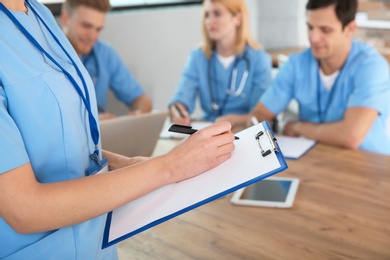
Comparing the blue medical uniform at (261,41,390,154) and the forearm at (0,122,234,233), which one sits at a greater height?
the forearm at (0,122,234,233)

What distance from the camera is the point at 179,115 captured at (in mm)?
2516

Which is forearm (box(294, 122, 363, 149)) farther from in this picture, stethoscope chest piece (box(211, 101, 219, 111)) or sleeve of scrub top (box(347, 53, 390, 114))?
stethoscope chest piece (box(211, 101, 219, 111))

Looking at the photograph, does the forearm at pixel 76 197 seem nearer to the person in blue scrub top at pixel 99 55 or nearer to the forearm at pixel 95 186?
the forearm at pixel 95 186

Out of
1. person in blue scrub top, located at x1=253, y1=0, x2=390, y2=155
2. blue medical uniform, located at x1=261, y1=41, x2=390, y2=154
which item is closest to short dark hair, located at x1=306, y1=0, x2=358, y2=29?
person in blue scrub top, located at x1=253, y1=0, x2=390, y2=155

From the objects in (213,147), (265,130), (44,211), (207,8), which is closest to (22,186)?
(44,211)

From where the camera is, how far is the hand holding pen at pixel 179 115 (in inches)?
94.7

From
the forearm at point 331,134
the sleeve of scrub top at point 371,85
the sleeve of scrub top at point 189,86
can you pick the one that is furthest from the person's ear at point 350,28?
the sleeve of scrub top at point 189,86

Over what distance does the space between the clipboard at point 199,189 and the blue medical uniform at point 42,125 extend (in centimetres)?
6

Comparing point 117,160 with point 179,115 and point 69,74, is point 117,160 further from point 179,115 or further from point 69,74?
point 179,115

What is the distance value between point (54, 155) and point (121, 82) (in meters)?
2.07

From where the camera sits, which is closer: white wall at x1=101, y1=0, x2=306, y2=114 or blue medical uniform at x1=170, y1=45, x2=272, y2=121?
blue medical uniform at x1=170, y1=45, x2=272, y2=121

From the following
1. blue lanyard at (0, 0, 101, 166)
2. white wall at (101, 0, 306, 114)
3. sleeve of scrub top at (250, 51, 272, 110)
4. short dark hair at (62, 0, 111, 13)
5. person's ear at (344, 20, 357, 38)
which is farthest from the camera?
white wall at (101, 0, 306, 114)

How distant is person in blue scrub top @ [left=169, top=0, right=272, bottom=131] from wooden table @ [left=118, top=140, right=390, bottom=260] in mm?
1148

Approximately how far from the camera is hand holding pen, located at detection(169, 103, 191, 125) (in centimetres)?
241
